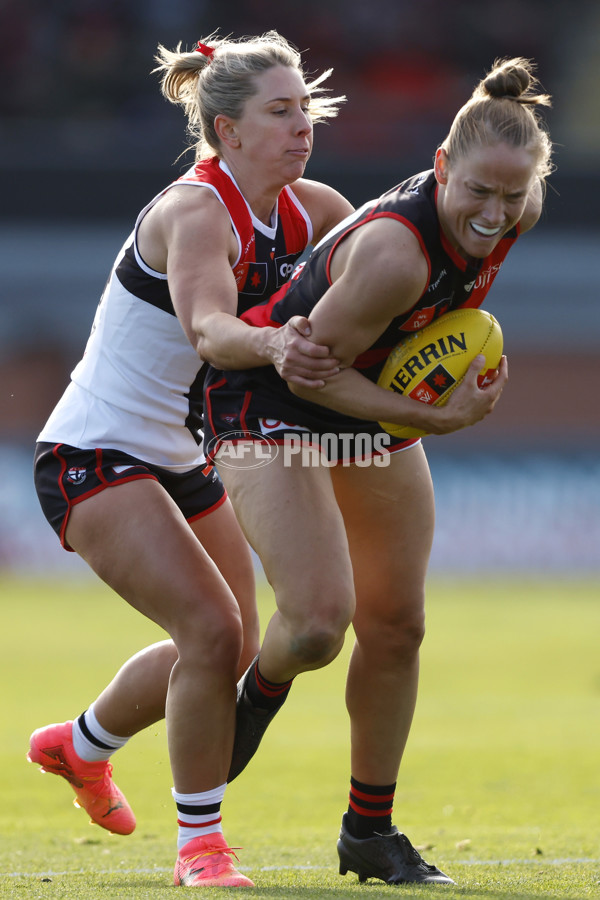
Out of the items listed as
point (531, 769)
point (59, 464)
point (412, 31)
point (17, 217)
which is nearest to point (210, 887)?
point (59, 464)

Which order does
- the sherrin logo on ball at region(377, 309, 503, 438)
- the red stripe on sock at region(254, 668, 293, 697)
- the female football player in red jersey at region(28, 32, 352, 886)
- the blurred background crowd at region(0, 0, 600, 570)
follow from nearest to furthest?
the sherrin logo on ball at region(377, 309, 503, 438)
the female football player in red jersey at region(28, 32, 352, 886)
the red stripe on sock at region(254, 668, 293, 697)
the blurred background crowd at region(0, 0, 600, 570)

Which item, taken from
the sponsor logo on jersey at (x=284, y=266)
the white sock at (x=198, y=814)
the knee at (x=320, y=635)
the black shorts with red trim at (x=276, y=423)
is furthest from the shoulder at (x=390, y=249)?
the white sock at (x=198, y=814)

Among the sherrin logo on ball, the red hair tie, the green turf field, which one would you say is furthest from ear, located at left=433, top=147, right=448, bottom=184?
the green turf field

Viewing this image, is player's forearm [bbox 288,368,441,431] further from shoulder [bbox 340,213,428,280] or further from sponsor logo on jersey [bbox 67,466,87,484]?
sponsor logo on jersey [bbox 67,466,87,484]

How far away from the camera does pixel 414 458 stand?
393 centimetres

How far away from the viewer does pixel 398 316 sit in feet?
11.7

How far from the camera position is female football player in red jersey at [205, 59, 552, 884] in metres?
3.37

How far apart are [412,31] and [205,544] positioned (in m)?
16.2

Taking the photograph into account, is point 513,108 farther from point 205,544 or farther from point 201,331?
point 205,544

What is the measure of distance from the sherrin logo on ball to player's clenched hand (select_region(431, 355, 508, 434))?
1.5 inches

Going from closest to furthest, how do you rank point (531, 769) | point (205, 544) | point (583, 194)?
point (205, 544) → point (531, 769) → point (583, 194)

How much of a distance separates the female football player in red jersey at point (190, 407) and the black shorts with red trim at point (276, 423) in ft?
0.60

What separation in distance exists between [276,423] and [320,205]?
928mm

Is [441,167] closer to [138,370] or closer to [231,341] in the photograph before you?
[231,341]
